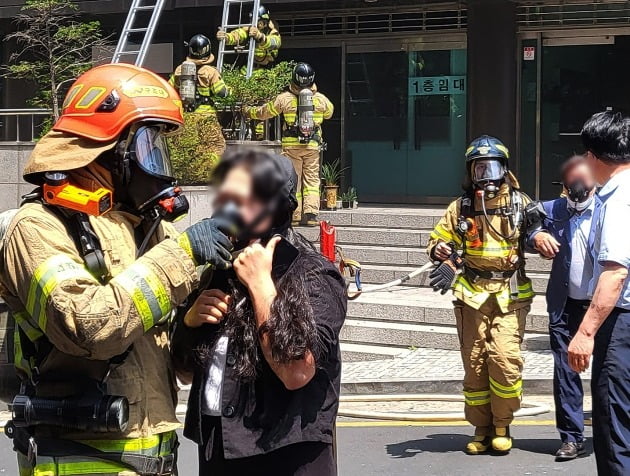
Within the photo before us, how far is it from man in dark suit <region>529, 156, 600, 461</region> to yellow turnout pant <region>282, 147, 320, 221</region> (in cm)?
626

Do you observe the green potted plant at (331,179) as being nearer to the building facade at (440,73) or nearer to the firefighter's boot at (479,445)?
the building facade at (440,73)

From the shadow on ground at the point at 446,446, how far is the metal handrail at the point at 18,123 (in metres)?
8.08

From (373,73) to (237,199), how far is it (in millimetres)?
13519

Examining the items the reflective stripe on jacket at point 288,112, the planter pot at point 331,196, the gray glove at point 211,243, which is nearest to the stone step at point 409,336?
the reflective stripe on jacket at point 288,112

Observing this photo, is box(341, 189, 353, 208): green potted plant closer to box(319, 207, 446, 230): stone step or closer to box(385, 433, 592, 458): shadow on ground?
box(319, 207, 446, 230): stone step

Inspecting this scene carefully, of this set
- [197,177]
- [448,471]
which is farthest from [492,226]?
[197,177]

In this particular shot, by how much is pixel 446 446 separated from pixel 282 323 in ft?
13.3

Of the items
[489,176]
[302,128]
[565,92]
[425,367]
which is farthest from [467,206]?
[565,92]

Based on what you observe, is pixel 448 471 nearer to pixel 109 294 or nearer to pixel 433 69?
pixel 109 294

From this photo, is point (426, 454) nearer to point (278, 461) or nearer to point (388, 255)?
point (278, 461)

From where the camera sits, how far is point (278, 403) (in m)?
2.83

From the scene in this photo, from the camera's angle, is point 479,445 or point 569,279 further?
point 479,445

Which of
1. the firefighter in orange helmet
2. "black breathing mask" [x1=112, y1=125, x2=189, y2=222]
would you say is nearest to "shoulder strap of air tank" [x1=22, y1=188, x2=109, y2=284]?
the firefighter in orange helmet

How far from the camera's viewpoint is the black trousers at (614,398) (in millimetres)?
4359
